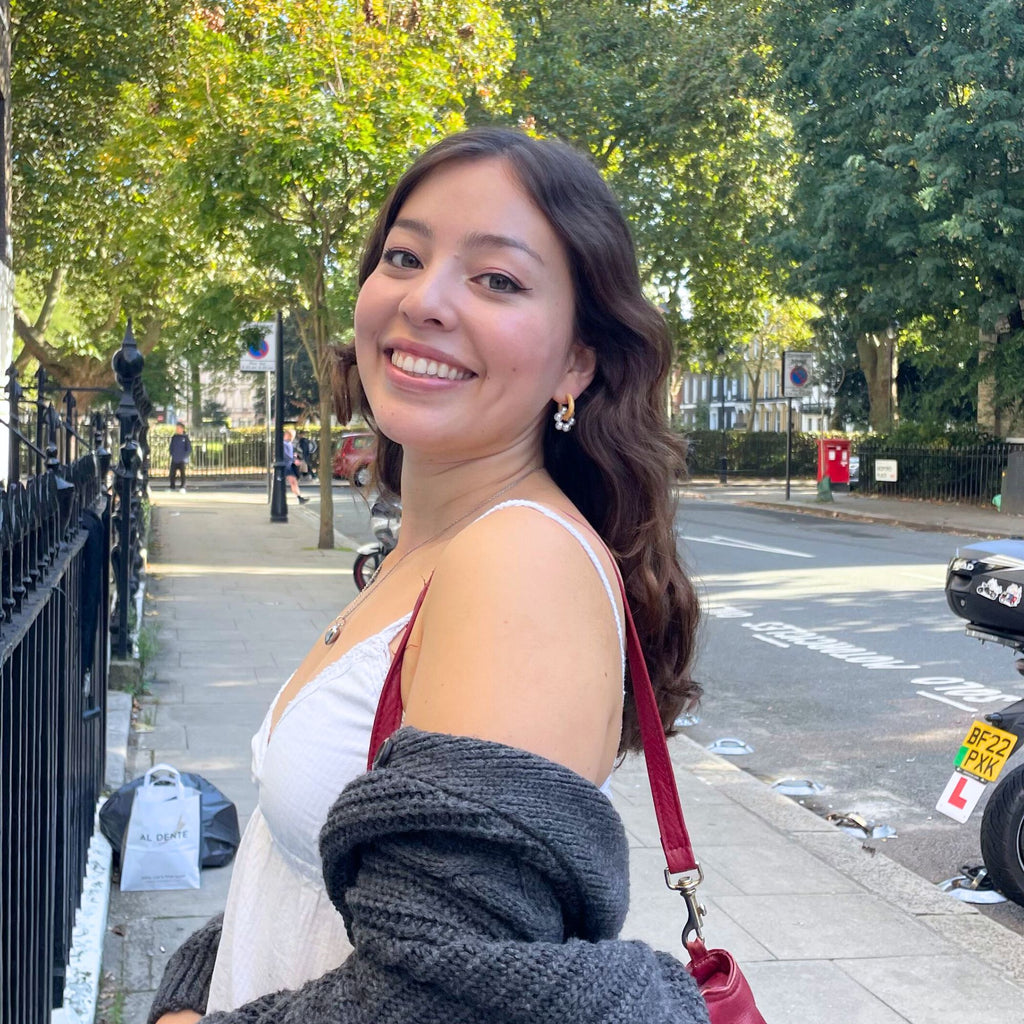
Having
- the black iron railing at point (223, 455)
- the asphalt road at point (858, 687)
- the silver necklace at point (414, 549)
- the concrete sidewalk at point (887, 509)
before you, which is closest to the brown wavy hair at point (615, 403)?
the silver necklace at point (414, 549)

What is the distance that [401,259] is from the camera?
5.43 feet

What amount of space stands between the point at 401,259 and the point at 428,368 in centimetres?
15

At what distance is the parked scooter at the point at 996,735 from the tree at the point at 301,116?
34.4 ft

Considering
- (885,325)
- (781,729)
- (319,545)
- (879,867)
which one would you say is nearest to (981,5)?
(885,325)

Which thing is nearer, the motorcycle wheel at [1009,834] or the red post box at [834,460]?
the motorcycle wheel at [1009,834]

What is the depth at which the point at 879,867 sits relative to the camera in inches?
209

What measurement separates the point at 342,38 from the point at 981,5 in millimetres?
13239

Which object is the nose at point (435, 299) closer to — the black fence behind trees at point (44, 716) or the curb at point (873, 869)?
the black fence behind trees at point (44, 716)

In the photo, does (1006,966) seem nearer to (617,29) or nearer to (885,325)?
(885,325)

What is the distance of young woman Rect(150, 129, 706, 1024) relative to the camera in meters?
1.17

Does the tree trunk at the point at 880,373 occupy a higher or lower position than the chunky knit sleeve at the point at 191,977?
higher

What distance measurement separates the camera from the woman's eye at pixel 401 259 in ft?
5.39

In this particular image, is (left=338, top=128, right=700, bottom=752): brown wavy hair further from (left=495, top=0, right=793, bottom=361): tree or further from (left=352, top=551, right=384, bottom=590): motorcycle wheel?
(left=495, top=0, right=793, bottom=361): tree

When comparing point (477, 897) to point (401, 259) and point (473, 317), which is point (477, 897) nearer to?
point (473, 317)
